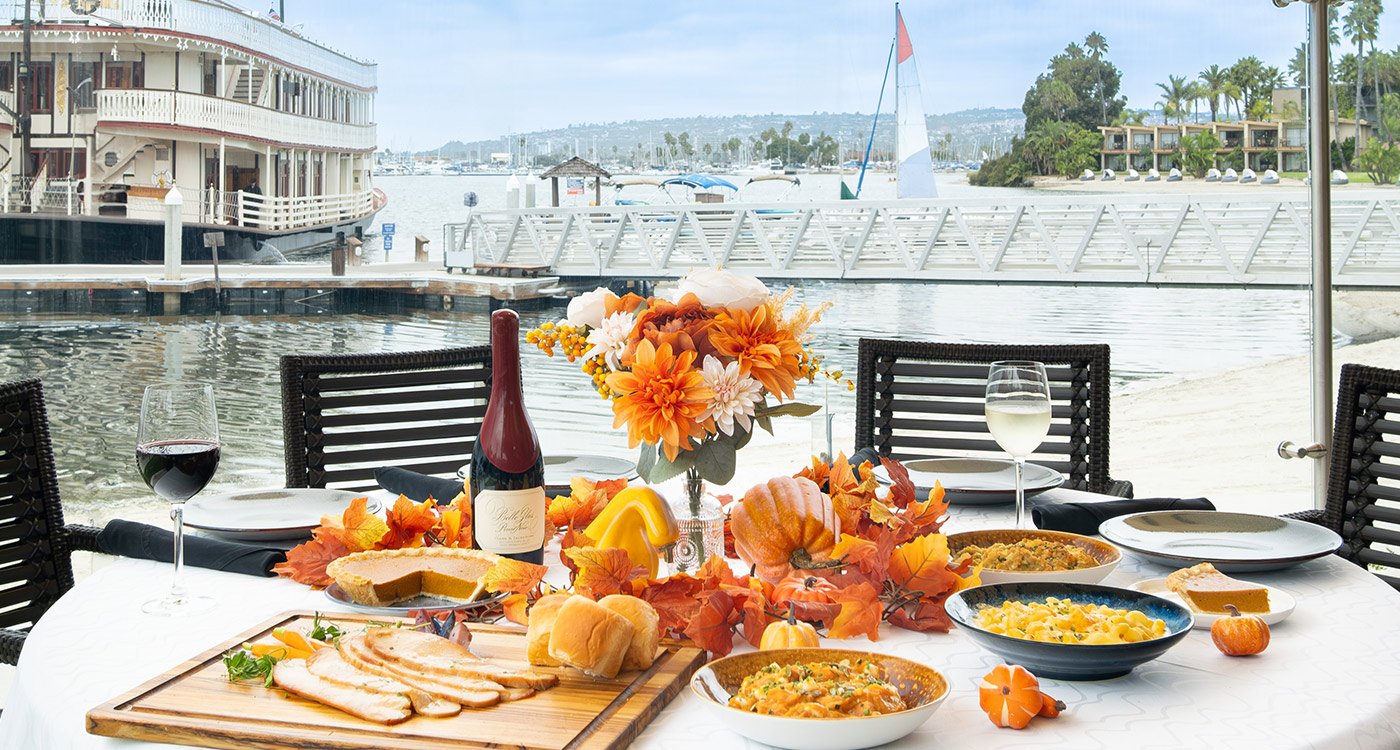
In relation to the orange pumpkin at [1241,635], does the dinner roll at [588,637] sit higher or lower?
higher

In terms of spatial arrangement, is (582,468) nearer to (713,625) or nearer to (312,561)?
(312,561)

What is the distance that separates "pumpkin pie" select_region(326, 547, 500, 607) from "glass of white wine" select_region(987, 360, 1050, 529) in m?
0.47

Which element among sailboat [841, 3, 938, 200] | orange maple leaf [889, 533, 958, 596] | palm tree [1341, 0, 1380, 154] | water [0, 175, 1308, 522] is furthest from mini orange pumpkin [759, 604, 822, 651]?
sailboat [841, 3, 938, 200]

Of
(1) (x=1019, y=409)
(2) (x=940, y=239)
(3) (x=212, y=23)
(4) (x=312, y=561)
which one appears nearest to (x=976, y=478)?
(1) (x=1019, y=409)

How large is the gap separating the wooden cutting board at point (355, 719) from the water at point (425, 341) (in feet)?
26.0

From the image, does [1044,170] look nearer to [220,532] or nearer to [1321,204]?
[1321,204]

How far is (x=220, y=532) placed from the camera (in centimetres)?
122

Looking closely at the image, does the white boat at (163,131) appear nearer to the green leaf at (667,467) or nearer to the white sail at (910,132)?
the white sail at (910,132)

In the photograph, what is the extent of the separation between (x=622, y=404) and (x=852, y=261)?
10143 millimetres

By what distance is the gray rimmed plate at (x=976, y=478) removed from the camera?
4.60 feet

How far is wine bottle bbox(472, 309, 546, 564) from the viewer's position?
1.00 m

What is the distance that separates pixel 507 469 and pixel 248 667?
0.29 m

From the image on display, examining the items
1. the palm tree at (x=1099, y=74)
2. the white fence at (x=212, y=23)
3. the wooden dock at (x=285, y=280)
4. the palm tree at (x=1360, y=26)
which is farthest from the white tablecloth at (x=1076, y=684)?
the wooden dock at (x=285, y=280)

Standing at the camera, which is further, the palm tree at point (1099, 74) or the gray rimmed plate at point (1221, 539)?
the palm tree at point (1099, 74)
